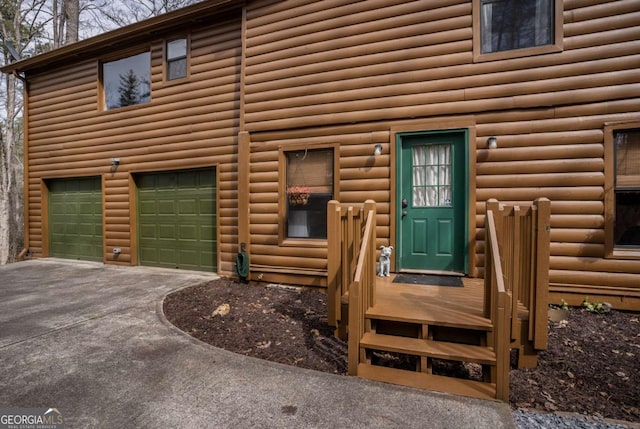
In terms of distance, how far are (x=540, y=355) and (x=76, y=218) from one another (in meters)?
9.66

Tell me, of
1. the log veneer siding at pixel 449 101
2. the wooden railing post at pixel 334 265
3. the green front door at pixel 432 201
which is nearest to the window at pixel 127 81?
the log veneer siding at pixel 449 101

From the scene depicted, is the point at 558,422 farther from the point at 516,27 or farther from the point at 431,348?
the point at 516,27

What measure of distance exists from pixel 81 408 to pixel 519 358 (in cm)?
341

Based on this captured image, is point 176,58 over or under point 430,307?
over

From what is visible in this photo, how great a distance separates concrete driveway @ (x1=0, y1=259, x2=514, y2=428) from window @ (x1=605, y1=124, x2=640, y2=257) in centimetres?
318

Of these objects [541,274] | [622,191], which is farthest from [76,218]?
[622,191]

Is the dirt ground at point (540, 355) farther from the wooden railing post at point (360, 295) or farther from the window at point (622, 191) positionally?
the window at point (622, 191)

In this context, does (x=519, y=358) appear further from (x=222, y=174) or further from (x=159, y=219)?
(x=159, y=219)

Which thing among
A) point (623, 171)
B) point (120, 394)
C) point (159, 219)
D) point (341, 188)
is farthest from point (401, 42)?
Result: point (159, 219)

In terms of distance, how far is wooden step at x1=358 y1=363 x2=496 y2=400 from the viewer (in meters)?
2.29

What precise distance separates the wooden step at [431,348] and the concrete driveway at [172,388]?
269 mm

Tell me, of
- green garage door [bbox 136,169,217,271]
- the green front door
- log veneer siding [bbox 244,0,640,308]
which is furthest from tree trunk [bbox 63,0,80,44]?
the green front door

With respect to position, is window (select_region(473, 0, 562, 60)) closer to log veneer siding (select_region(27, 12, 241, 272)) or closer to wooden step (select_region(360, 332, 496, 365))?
wooden step (select_region(360, 332, 496, 365))

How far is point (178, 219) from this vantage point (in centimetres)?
668
